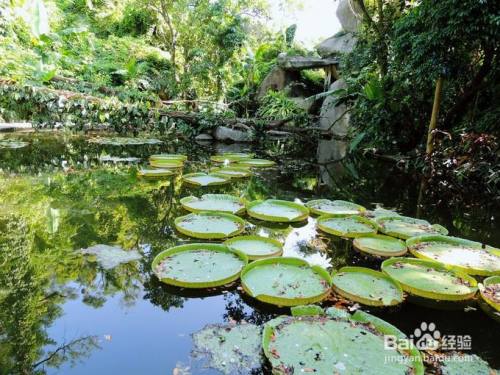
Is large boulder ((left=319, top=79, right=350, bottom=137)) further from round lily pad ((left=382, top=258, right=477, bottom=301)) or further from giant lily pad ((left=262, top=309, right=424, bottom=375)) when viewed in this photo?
giant lily pad ((left=262, top=309, right=424, bottom=375))

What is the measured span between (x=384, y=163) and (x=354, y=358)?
6.79 metres

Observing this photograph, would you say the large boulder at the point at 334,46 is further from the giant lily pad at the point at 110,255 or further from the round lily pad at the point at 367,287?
the giant lily pad at the point at 110,255

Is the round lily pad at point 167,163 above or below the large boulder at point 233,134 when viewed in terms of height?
below

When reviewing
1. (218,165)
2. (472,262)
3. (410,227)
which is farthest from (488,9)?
(218,165)

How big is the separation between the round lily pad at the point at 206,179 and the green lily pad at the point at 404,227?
7.87 ft

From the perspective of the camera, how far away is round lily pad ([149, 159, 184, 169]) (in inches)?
244

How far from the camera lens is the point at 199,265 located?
2.66 meters

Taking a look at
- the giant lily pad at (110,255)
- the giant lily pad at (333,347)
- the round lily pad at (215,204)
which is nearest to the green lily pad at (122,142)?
the round lily pad at (215,204)

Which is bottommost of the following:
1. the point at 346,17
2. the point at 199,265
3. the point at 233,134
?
the point at 199,265

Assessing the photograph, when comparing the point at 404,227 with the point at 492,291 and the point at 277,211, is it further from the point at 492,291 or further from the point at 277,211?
the point at 277,211

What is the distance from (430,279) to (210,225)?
1965mm

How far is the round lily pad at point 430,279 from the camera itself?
7.86 ft

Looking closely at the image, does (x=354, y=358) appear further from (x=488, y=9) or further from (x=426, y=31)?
(x=426, y=31)

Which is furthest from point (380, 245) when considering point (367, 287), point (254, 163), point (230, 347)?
point (254, 163)
